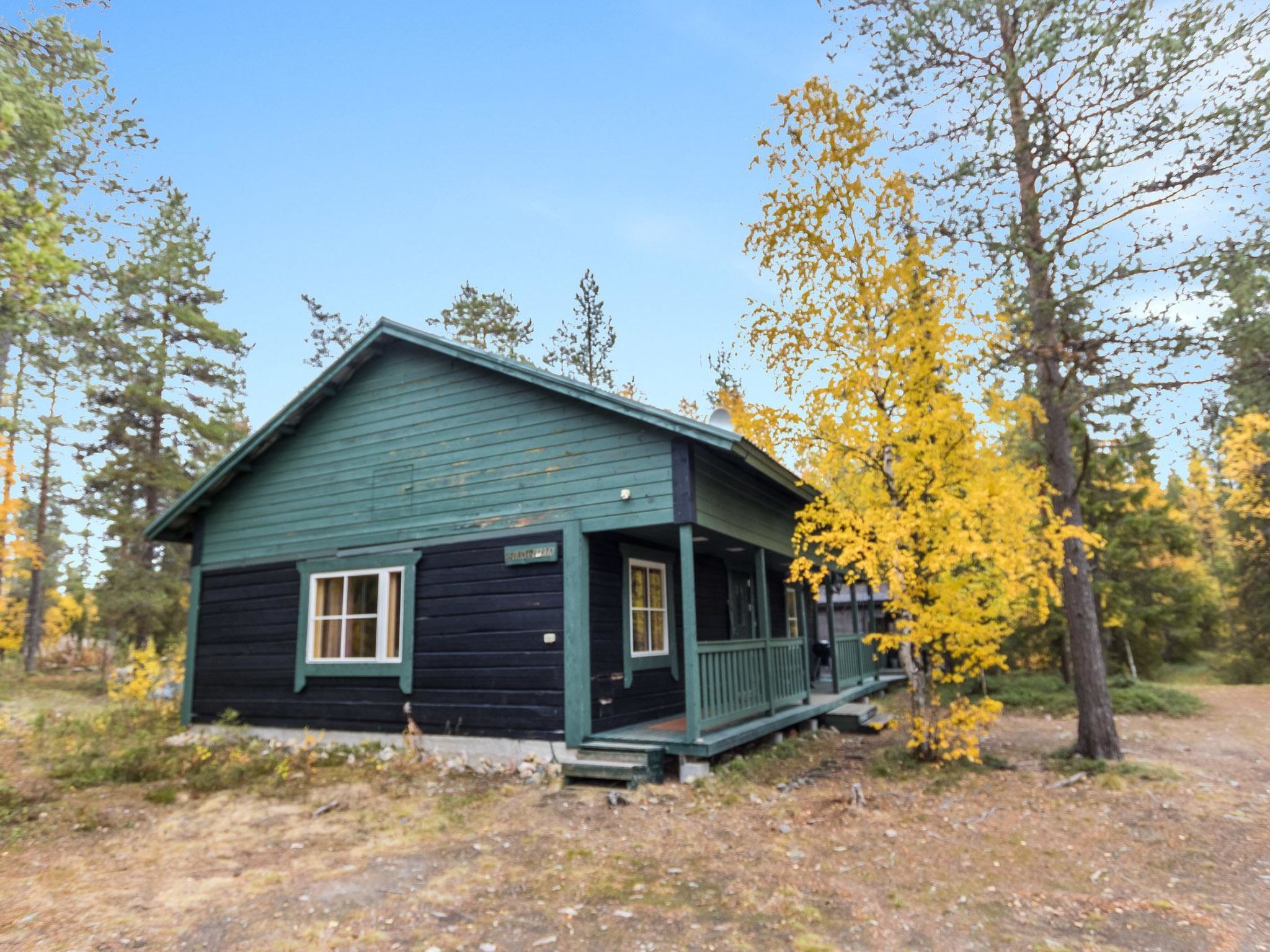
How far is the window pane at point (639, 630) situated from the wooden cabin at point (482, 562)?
0.04 m

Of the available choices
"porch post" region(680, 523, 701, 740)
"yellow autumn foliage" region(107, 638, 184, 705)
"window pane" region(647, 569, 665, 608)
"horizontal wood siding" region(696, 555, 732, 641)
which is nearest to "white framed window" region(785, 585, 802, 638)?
"horizontal wood siding" region(696, 555, 732, 641)

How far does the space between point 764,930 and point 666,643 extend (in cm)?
723

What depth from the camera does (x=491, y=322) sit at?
101ft

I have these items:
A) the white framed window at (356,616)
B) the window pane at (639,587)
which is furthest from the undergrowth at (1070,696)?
the white framed window at (356,616)

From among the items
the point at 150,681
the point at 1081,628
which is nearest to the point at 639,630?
the point at 1081,628

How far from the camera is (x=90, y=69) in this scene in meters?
9.72

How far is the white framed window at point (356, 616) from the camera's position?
35.3 feet

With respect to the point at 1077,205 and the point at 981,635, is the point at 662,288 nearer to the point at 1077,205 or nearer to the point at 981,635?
the point at 1077,205

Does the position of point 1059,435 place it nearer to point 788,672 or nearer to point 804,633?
point 788,672

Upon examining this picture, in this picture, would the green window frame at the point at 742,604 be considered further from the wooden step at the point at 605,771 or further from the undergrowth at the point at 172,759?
the undergrowth at the point at 172,759

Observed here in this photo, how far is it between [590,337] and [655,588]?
20.2 meters

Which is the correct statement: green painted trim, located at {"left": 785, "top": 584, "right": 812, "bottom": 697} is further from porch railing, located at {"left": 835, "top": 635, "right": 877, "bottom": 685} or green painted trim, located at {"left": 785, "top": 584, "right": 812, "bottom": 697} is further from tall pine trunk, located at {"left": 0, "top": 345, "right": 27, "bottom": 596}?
tall pine trunk, located at {"left": 0, "top": 345, "right": 27, "bottom": 596}

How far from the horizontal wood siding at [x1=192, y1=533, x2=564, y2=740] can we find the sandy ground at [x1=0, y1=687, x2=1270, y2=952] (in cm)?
111

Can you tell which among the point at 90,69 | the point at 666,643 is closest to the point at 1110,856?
the point at 666,643
